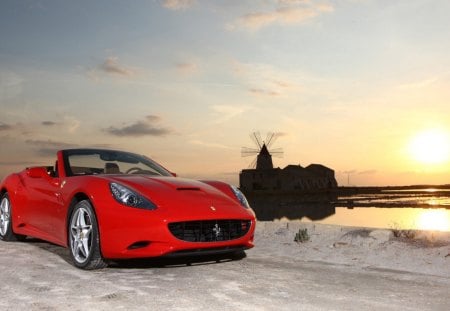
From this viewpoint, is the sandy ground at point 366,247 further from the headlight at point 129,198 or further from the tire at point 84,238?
the tire at point 84,238

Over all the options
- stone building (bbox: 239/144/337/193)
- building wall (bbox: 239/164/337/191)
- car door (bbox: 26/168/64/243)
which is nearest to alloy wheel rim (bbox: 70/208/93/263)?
car door (bbox: 26/168/64/243)

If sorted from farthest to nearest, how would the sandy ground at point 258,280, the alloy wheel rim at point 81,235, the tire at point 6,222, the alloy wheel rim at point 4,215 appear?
the alloy wheel rim at point 4,215 < the tire at point 6,222 < the alloy wheel rim at point 81,235 < the sandy ground at point 258,280

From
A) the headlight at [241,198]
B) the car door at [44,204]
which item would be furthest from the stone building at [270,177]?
the headlight at [241,198]

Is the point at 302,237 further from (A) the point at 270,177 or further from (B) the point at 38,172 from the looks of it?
(A) the point at 270,177

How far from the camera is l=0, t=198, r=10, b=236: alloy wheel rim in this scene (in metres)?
Answer: 8.70

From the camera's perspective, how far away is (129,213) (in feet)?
18.5

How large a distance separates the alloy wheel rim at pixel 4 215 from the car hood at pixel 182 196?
10.7 ft

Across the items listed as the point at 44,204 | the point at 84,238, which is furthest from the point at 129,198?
the point at 44,204

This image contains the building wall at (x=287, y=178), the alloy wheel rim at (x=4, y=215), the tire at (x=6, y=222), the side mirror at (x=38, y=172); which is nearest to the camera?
the side mirror at (x=38, y=172)

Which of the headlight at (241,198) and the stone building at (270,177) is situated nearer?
the headlight at (241,198)

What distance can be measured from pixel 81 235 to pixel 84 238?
0.30 ft

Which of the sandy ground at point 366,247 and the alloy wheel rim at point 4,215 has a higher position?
the alloy wheel rim at point 4,215

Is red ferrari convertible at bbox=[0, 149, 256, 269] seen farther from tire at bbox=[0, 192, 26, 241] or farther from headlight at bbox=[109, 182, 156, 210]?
tire at bbox=[0, 192, 26, 241]

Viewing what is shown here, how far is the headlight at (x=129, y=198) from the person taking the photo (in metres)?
5.71
